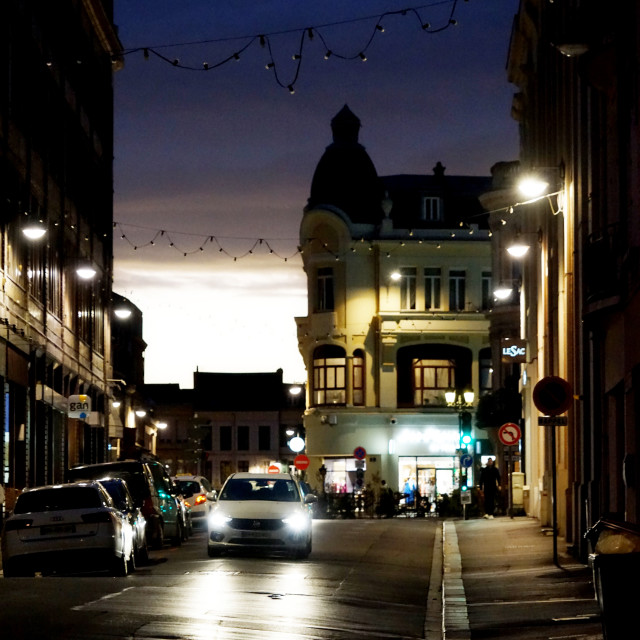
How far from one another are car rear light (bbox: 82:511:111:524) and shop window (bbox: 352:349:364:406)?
5182 centimetres

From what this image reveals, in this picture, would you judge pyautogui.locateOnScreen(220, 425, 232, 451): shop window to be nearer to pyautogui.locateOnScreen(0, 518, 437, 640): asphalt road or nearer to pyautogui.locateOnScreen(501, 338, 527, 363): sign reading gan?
pyautogui.locateOnScreen(501, 338, 527, 363): sign reading gan

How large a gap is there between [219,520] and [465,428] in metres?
23.0

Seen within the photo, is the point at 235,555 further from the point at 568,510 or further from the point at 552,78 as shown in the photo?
the point at 552,78

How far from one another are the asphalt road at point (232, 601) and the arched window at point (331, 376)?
4601 cm

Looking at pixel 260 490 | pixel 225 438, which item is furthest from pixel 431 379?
pixel 225 438

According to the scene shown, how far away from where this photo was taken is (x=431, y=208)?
3056 inches

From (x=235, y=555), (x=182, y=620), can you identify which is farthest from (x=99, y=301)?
(x=182, y=620)

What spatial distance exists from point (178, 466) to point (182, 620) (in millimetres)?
Result: 111306

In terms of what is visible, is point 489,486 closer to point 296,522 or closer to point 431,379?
point 296,522

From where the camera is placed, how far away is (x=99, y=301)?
2242 inches

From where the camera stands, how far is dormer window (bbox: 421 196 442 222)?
254 feet

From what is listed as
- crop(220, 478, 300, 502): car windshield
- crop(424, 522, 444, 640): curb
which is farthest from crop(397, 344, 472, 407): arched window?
crop(220, 478, 300, 502): car windshield

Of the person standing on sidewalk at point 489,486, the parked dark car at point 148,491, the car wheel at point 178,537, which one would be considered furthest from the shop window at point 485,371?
the parked dark car at point 148,491

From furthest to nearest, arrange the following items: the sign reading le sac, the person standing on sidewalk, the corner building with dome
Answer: the corner building with dome → the person standing on sidewalk → the sign reading le sac
